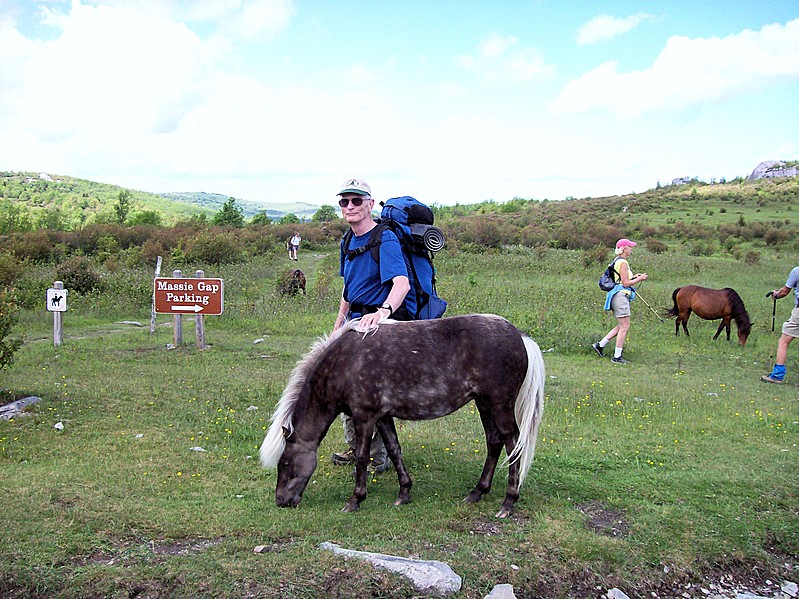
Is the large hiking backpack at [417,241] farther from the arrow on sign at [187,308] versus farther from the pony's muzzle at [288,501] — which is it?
the arrow on sign at [187,308]

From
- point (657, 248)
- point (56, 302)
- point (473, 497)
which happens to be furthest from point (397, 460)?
point (657, 248)

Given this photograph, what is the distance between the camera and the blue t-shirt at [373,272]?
18.2 feet

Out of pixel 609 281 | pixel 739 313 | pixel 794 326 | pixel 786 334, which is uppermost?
pixel 609 281

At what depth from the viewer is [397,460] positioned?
563 centimetres

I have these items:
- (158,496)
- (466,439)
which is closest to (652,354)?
(466,439)

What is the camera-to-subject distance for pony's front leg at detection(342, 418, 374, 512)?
5359 millimetres

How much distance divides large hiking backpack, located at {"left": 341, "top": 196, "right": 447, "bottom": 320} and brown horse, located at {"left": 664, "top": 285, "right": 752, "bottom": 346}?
1100 cm

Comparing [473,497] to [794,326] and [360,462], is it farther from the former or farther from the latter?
[794,326]

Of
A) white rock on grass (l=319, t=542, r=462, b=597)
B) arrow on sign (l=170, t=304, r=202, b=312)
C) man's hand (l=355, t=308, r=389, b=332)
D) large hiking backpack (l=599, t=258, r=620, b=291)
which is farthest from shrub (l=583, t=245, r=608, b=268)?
white rock on grass (l=319, t=542, r=462, b=597)

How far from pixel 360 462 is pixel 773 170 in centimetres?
10155

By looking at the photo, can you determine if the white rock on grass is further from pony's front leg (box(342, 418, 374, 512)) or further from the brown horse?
the brown horse

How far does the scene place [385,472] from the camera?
648cm

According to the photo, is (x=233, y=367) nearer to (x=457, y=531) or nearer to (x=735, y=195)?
(x=457, y=531)

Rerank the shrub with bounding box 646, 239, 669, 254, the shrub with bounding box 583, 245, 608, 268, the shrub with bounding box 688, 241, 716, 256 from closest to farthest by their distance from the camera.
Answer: the shrub with bounding box 583, 245, 608, 268 → the shrub with bounding box 688, 241, 716, 256 → the shrub with bounding box 646, 239, 669, 254
